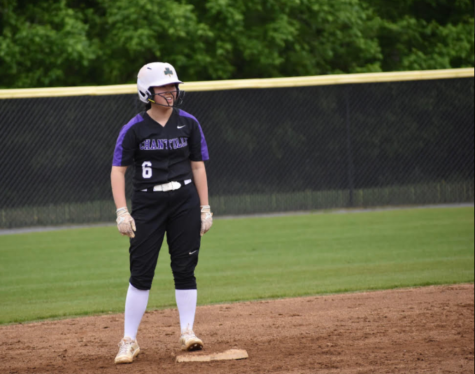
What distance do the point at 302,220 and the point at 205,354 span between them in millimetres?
8044

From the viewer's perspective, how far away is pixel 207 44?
17281 millimetres

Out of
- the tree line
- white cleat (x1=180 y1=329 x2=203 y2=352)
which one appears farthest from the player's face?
the tree line

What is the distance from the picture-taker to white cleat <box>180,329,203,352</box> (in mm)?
5137

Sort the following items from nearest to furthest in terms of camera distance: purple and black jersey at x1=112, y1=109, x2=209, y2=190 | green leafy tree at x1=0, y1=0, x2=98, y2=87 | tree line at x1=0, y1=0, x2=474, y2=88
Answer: purple and black jersey at x1=112, y1=109, x2=209, y2=190, green leafy tree at x1=0, y1=0, x2=98, y2=87, tree line at x1=0, y1=0, x2=474, y2=88

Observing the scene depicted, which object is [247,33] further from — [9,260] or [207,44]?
[9,260]

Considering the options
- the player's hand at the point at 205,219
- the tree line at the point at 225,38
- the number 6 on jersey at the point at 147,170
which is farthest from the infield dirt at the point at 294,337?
the tree line at the point at 225,38

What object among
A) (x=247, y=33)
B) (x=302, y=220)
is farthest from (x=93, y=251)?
(x=247, y=33)

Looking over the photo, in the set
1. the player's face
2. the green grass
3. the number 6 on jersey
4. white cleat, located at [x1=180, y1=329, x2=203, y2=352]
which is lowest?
the green grass

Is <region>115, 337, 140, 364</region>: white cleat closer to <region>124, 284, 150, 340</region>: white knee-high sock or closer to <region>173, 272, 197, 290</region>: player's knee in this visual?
<region>124, 284, 150, 340</region>: white knee-high sock

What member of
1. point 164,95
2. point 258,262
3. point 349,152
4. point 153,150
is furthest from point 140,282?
point 349,152

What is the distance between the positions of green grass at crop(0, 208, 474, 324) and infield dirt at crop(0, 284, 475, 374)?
604 millimetres

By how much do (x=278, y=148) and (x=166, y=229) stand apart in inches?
357

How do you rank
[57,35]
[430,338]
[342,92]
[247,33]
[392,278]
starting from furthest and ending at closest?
[247,33]
[57,35]
[342,92]
[392,278]
[430,338]

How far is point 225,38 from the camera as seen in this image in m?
17.1
